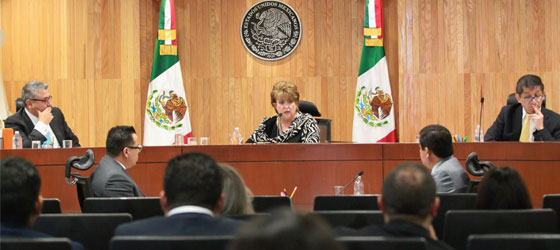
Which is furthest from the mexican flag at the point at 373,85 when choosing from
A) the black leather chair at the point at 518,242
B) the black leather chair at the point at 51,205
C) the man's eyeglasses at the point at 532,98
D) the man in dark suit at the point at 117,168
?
the black leather chair at the point at 518,242

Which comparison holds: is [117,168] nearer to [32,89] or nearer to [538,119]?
[32,89]

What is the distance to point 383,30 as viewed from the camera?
29.1 feet

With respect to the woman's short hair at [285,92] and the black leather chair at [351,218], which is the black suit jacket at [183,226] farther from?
the woman's short hair at [285,92]

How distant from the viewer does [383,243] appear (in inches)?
79.0

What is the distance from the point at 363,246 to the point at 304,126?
4267mm

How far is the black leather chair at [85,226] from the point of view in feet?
9.29

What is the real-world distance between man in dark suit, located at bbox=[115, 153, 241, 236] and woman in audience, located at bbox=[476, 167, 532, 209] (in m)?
1.15

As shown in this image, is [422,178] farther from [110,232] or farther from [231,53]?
[231,53]

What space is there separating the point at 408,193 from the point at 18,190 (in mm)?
1350

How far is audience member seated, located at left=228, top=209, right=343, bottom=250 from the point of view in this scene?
3.76ft

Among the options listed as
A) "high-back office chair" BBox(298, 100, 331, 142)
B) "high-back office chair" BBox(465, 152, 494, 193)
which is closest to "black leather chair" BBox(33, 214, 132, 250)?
"high-back office chair" BBox(465, 152, 494, 193)

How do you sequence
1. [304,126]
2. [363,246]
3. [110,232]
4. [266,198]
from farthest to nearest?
[304,126] < [266,198] < [110,232] < [363,246]

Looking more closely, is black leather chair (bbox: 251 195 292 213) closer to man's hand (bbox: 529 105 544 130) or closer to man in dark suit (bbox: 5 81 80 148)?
man's hand (bbox: 529 105 544 130)

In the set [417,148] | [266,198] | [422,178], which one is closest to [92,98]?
[417,148]
